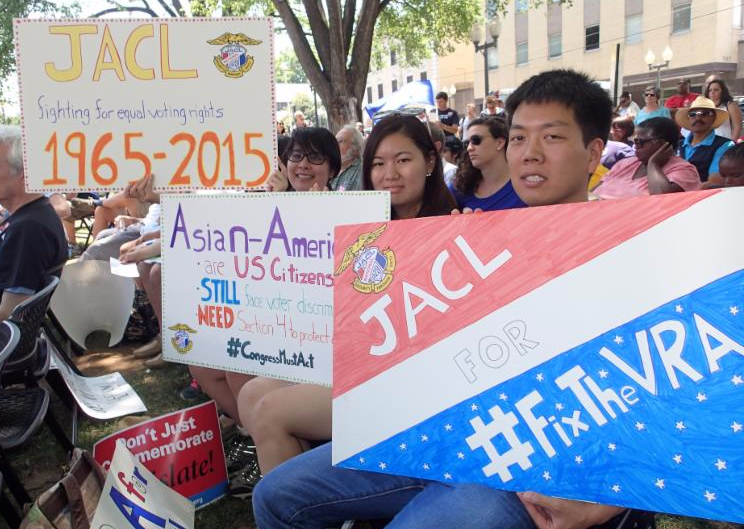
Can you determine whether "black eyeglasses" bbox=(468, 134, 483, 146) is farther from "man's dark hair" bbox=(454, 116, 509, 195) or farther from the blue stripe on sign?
the blue stripe on sign

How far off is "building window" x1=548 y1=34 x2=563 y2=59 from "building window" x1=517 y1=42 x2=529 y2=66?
4.88 feet

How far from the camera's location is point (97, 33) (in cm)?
222

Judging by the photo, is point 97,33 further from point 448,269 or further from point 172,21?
point 448,269

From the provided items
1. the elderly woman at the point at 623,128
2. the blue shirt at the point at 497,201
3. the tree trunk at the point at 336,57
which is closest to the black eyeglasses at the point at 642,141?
the blue shirt at the point at 497,201

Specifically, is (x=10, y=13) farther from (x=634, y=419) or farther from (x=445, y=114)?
(x=634, y=419)

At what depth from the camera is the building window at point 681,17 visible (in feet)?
83.9

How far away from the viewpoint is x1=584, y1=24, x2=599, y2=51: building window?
28.9m

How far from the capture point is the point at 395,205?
7.88 ft

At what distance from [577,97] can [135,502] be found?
179cm

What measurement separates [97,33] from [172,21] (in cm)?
31

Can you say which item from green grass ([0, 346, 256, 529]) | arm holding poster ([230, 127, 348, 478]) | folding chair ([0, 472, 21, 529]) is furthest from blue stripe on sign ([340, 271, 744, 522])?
folding chair ([0, 472, 21, 529])

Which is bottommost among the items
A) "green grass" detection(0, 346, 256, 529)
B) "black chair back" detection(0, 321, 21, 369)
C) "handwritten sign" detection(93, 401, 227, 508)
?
"green grass" detection(0, 346, 256, 529)

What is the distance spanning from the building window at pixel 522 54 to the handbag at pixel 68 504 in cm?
3404

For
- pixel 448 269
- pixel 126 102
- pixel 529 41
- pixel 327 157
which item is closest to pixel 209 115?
pixel 126 102
